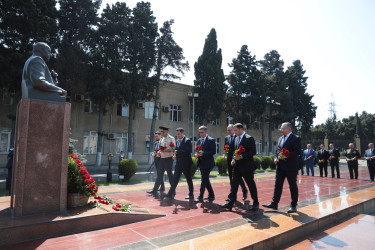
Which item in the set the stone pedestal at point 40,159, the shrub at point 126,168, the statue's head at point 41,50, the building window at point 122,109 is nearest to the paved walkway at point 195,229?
the stone pedestal at point 40,159

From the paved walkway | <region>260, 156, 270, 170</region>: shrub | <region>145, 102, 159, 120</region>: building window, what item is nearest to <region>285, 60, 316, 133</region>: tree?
<region>260, 156, 270, 170</region>: shrub

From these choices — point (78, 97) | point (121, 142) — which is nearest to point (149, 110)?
point (121, 142)

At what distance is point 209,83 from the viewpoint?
2559cm

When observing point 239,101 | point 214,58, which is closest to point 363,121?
point 239,101

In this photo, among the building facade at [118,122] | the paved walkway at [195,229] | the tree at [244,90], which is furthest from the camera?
the tree at [244,90]

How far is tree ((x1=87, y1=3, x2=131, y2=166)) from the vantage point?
62.6 feet

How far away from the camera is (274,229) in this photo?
383cm

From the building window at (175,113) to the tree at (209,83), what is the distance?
1989mm

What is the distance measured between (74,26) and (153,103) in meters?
9.96

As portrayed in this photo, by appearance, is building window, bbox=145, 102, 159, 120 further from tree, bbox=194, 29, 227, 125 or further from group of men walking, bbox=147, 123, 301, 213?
group of men walking, bbox=147, 123, 301, 213

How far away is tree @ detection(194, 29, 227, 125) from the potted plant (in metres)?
21.5

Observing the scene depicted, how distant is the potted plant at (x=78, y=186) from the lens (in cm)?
432

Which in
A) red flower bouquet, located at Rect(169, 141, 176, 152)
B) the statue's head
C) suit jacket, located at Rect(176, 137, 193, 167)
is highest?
the statue's head

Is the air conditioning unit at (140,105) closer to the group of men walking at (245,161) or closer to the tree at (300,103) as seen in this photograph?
the group of men walking at (245,161)
